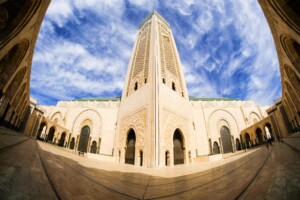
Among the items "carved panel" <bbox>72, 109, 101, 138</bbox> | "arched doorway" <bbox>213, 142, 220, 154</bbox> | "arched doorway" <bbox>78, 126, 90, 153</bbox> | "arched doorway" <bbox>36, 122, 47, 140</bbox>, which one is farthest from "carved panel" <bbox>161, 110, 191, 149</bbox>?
"arched doorway" <bbox>36, 122, 47, 140</bbox>

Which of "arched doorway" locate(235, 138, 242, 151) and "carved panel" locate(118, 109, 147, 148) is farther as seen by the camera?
"arched doorway" locate(235, 138, 242, 151)

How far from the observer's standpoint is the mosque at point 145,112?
4.61m

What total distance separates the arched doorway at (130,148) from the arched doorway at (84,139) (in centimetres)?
756

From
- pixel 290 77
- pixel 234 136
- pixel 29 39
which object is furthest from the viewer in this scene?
pixel 234 136

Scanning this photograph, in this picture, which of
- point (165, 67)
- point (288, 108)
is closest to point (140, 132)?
point (165, 67)

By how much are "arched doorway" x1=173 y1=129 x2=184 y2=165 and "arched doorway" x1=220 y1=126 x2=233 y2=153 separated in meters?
7.85

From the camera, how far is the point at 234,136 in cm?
1505

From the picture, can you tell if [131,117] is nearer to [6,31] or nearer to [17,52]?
[17,52]

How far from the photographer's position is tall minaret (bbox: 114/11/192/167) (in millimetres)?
7484

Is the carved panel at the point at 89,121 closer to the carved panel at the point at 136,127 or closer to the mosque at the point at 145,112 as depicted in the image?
the mosque at the point at 145,112

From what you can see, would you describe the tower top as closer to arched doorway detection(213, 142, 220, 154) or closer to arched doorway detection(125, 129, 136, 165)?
arched doorway detection(125, 129, 136, 165)

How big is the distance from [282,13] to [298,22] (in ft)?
1.31

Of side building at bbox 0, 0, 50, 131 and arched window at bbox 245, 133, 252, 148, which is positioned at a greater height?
side building at bbox 0, 0, 50, 131

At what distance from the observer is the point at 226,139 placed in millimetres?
15180
